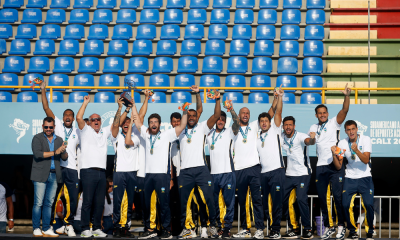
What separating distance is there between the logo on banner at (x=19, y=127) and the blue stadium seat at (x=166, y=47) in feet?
15.7

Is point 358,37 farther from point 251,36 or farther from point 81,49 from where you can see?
point 81,49

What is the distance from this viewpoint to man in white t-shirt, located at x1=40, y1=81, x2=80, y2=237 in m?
7.81

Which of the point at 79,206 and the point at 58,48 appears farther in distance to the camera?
the point at 58,48

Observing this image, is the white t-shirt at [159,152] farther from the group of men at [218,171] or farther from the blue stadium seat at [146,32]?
the blue stadium seat at [146,32]

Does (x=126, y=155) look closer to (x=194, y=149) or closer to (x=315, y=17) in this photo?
(x=194, y=149)

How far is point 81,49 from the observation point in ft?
45.0

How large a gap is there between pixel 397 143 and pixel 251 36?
5.81 m

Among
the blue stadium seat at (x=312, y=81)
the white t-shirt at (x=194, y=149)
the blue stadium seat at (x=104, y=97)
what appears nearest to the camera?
the white t-shirt at (x=194, y=149)

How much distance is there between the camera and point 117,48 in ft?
43.6

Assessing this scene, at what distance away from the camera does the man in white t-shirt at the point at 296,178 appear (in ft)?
25.0

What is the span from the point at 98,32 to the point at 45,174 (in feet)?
23.1

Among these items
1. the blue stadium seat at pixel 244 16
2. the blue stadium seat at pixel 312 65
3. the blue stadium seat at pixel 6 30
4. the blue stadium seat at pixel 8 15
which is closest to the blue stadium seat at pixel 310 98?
the blue stadium seat at pixel 312 65

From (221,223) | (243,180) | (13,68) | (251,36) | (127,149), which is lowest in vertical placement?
(221,223)

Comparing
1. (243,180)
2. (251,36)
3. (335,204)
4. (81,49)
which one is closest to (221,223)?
(243,180)
